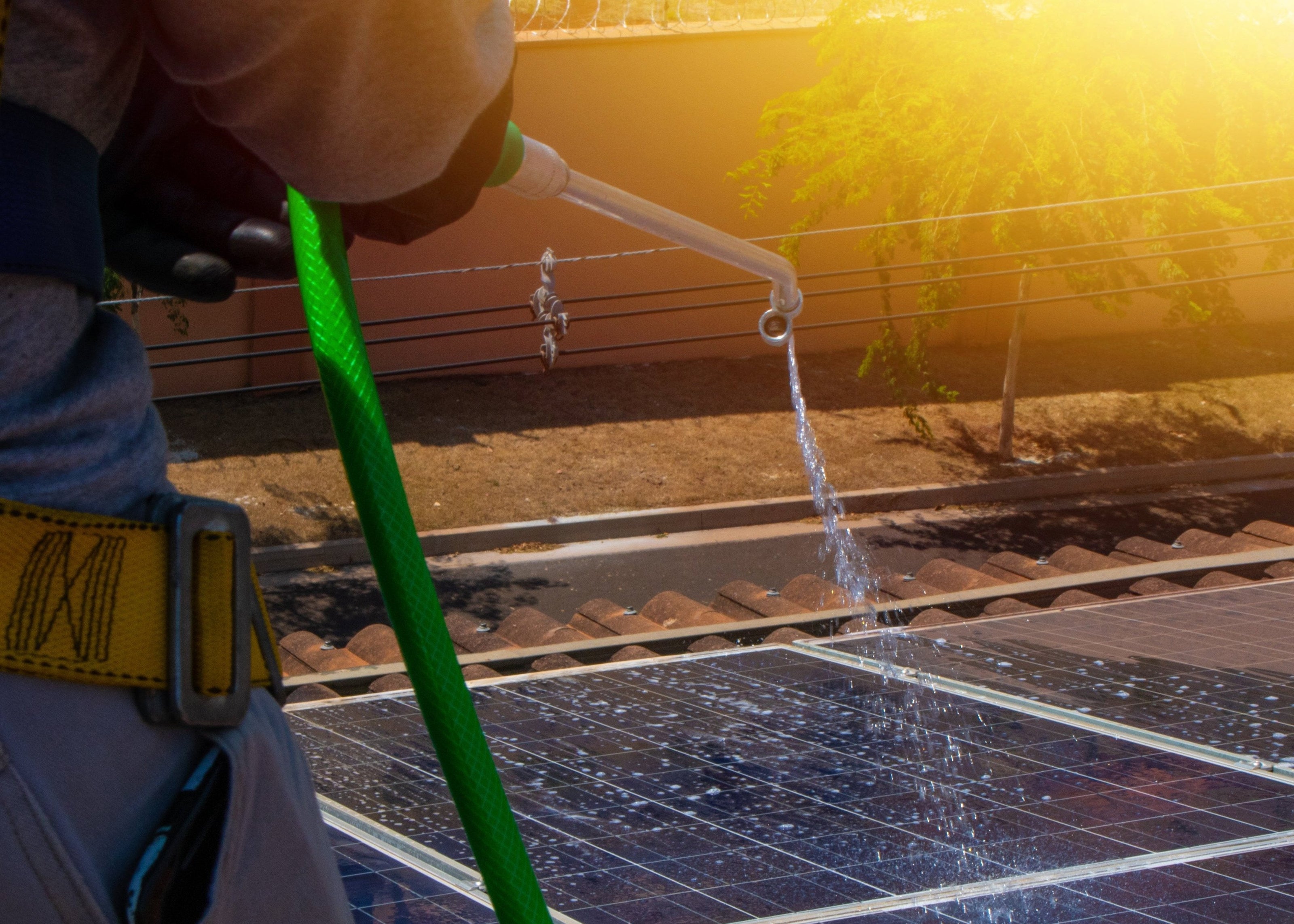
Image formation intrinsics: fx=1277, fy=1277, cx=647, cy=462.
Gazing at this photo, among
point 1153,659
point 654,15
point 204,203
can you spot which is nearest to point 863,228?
point 1153,659

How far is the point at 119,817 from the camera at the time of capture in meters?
0.85

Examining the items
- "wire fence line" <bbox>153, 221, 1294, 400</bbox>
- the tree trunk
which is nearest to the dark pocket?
"wire fence line" <bbox>153, 221, 1294, 400</bbox>

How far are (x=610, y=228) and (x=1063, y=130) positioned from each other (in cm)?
576

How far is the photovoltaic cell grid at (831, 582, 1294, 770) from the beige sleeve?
2344 mm

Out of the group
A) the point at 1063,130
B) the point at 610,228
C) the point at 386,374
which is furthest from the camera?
the point at 610,228

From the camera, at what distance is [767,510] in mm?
12289

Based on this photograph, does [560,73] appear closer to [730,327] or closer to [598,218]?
[598,218]

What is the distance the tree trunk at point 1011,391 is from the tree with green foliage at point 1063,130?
0.69ft

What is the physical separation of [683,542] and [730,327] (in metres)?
4.86

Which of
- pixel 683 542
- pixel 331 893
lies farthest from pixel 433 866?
pixel 683 542

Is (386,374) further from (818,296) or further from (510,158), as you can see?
(818,296)

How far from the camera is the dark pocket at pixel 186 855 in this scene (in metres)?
0.83

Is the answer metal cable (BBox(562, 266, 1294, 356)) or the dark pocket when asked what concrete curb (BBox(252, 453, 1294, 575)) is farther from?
the dark pocket

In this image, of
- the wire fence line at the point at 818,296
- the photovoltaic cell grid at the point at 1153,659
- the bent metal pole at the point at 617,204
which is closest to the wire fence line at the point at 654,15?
the wire fence line at the point at 818,296
